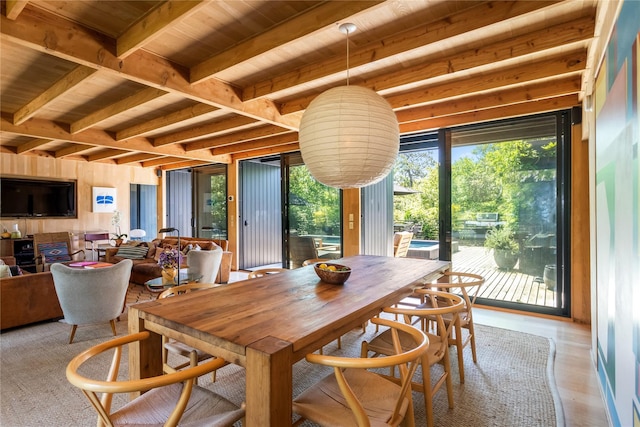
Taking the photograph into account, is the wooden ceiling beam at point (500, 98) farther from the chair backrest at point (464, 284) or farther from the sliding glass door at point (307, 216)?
the chair backrest at point (464, 284)

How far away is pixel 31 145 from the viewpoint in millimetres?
5961

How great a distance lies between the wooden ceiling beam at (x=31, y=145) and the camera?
18.5ft

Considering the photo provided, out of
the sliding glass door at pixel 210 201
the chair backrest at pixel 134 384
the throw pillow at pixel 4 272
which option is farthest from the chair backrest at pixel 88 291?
the sliding glass door at pixel 210 201

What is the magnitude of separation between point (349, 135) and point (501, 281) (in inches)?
137

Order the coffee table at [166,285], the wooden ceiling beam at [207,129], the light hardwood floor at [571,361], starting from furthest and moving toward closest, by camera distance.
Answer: the wooden ceiling beam at [207,129] → the coffee table at [166,285] → the light hardwood floor at [571,361]

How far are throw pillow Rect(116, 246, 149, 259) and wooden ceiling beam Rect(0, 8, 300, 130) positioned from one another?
3.85 meters

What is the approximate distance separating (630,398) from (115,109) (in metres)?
4.96

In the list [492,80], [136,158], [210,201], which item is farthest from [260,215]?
[492,80]

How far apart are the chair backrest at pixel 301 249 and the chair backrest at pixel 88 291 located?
3.19 metres

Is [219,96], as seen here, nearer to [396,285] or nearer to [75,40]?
[75,40]

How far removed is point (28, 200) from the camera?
670 cm

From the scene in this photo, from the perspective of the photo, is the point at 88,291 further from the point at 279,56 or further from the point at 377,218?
the point at 377,218

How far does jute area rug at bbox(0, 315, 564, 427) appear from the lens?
1990 millimetres

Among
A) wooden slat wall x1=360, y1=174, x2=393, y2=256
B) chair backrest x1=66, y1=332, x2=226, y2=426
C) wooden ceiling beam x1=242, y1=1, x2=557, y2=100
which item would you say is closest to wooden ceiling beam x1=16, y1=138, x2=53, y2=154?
wooden ceiling beam x1=242, y1=1, x2=557, y2=100
